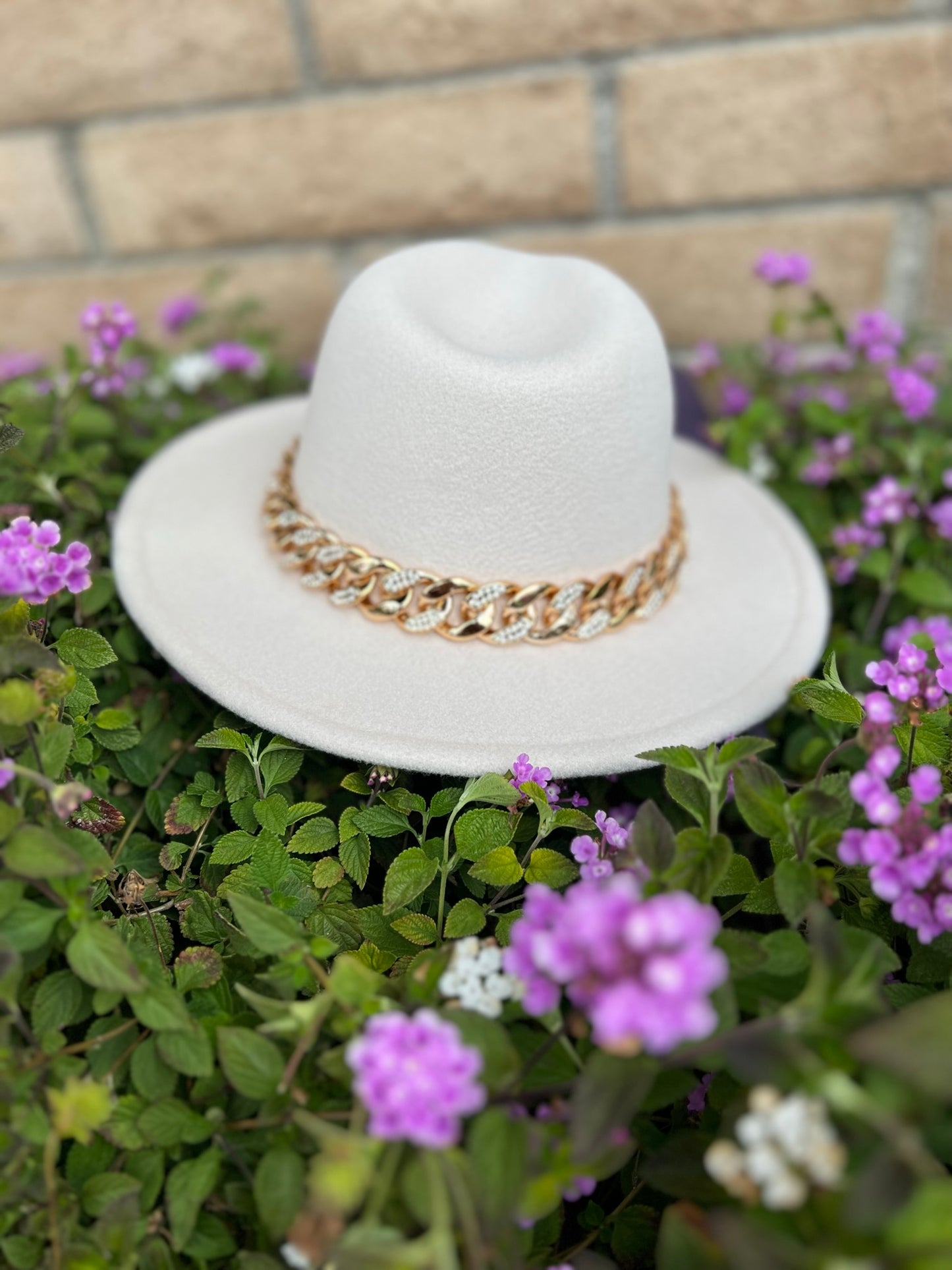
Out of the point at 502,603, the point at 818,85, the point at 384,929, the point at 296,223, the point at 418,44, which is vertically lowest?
the point at 384,929

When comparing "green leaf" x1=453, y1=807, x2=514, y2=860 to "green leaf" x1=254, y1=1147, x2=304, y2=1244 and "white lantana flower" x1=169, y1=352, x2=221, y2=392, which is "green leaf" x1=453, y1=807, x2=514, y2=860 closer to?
"green leaf" x1=254, y1=1147, x2=304, y2=1244

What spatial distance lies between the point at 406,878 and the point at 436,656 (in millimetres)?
229

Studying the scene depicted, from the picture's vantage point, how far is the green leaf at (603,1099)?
562mm

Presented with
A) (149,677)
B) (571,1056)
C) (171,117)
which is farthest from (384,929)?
(171,117)

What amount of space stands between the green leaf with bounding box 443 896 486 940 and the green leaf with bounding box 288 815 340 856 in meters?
0.11

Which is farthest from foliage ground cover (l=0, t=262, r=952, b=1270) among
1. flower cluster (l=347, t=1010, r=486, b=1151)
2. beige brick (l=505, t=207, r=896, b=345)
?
beige brick (l=505, t=207, r=896, b=345)

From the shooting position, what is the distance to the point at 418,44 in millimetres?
1528

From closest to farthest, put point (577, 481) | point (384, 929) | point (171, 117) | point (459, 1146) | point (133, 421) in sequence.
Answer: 1. point (459, 1146)
2. point (384, 929)
3. point (577, 481)
4. point (133, 421)
5. point (171, 117)

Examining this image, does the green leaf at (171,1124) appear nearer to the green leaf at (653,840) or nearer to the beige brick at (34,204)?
the green leaf at (653,840)

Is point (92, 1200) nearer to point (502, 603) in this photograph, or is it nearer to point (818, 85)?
point (502, 603)

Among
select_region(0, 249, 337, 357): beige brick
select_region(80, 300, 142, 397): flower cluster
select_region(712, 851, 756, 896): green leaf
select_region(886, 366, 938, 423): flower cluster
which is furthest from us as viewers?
select_region(0, 249, 337, 357): beige brick

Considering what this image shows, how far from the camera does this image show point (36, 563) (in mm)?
756

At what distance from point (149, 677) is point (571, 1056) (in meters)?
0.61

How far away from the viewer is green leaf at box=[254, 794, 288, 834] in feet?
2.86
